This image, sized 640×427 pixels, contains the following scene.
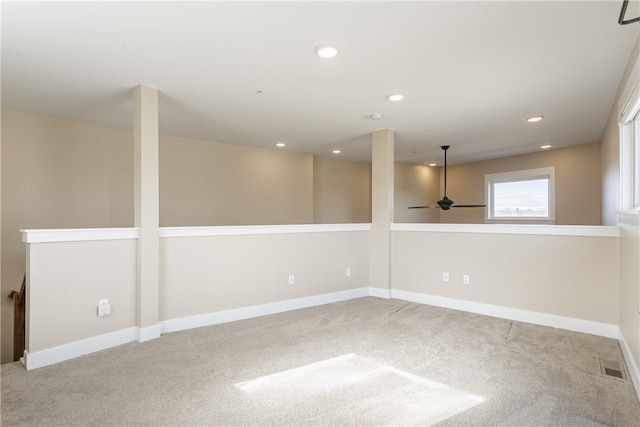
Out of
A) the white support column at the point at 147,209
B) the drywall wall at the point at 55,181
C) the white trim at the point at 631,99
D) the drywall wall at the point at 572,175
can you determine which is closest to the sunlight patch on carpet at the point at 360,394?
the white support column at the point at 147,209

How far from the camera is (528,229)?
381 cm

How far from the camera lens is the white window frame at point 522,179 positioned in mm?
6258

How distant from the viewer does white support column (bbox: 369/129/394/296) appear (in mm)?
4852

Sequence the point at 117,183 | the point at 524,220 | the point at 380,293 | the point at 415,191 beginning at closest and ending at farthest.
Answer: the point at 117,183, the point at 380,293, the point at 524,220, the point at 415,191

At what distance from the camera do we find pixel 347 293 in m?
4.82

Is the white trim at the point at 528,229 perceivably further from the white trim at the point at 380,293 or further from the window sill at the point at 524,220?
the window sill at the point at 524,220

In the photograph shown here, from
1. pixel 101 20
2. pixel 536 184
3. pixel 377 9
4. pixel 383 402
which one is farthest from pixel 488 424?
pixel 536 184

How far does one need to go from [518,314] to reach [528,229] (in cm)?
94

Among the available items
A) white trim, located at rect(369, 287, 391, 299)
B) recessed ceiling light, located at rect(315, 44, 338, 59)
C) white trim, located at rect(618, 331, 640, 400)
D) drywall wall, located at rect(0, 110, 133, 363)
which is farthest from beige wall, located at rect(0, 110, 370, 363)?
white trim, located at rect(618, 331, 640, 400)

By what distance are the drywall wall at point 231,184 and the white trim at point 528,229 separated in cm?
235

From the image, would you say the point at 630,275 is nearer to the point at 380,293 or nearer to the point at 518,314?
A: the point at 518,314

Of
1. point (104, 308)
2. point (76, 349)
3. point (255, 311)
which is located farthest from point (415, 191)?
point (76, 349)

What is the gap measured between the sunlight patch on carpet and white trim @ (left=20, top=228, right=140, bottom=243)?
69.7 inches

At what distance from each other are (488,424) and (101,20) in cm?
327
